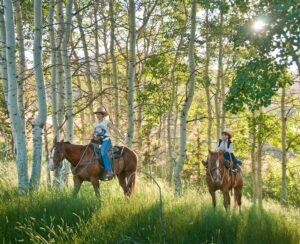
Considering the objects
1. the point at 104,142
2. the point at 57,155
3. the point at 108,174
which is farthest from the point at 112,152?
the point at 57,155

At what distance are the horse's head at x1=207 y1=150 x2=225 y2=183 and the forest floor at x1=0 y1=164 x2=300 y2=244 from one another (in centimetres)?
305

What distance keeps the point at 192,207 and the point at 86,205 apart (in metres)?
2.17

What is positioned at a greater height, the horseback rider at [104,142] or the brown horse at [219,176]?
the horseback rider at [104,142]

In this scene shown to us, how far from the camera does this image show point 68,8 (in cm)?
1259

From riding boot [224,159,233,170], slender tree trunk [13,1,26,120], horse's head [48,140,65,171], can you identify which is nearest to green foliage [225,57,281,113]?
riding boot [224,159,233,170]

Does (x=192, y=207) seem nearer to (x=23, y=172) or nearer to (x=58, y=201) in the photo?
(x=58, y=201)

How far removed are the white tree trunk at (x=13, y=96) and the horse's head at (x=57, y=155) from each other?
2.88 feet

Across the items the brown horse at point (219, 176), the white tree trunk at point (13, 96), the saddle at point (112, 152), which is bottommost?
the brown horse at point (219, 176)

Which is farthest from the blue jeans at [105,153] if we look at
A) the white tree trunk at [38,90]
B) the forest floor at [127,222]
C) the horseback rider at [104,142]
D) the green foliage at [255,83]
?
the green foliage at [255,83]

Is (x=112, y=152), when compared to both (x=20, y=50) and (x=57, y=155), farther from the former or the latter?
(x=20, y=50)

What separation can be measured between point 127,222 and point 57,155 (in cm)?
421

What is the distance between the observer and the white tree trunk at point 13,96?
9.58 meters

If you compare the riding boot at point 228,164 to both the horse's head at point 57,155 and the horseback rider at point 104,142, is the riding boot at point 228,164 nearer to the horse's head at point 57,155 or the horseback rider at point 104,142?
the horseback rider at point 104,142

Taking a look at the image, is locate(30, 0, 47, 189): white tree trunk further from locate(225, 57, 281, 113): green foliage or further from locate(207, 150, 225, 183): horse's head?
locate(207, 150, 225, 183): horse's head
